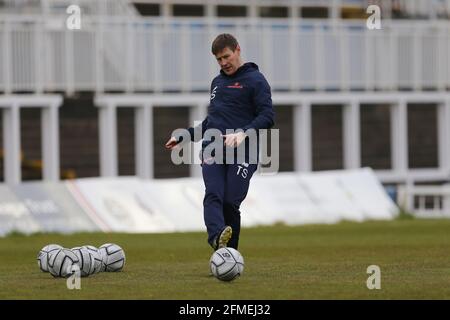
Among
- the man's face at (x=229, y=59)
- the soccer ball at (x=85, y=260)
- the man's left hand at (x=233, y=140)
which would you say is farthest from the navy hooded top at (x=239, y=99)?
the soccer ball at (x=85, y=260)

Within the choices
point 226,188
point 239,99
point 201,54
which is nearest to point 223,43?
point 239,99

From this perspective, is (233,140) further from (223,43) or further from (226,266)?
(226,266)

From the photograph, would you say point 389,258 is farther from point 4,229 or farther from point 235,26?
point 235,26

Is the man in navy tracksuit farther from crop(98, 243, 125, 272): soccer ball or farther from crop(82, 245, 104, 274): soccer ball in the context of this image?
crop(82, 245, 104, 274): soccer ball

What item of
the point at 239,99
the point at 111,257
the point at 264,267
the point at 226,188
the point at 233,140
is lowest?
the point at 264,267

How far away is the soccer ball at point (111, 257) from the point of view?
13700mm

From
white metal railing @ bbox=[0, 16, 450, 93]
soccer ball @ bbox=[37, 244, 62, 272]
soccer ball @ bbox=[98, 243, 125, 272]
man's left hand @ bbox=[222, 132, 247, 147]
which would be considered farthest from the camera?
white metal railing @ bbox=[0, 16, 450, 93]

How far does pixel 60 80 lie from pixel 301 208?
532 cm

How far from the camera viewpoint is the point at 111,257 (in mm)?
13750

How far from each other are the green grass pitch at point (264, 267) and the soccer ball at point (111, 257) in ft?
0.40

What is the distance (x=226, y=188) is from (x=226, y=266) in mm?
1326

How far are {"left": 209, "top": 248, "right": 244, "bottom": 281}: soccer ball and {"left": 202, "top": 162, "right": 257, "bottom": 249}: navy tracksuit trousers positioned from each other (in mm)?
852

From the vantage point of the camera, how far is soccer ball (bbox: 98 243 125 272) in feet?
44.9

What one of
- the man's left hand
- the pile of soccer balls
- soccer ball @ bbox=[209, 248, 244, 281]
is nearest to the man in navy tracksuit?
the man's left hand
